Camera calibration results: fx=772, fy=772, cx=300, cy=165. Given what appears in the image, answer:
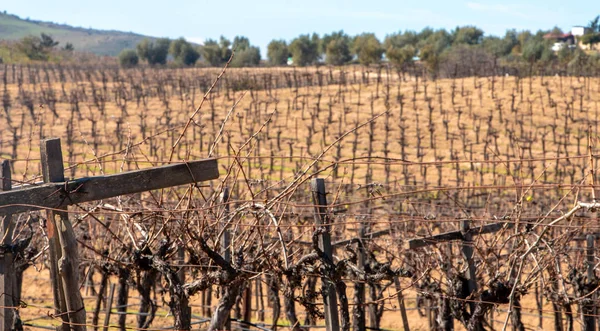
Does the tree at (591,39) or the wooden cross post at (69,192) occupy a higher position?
the tree at (591,39)

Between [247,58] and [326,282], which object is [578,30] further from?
[326,282]

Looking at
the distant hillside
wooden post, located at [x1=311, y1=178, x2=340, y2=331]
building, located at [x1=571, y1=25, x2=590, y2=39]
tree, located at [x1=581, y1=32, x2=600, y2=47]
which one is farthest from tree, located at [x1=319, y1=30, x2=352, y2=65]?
the distant hillside

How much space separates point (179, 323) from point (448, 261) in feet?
10.3

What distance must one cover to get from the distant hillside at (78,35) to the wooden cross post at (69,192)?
110 m

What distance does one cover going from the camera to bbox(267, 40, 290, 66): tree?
6181 cm

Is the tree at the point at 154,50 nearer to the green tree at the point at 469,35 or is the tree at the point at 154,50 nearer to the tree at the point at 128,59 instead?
the tree at the point at 128,59

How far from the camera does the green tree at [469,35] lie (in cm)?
7298

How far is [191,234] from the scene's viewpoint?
3932 millimetres

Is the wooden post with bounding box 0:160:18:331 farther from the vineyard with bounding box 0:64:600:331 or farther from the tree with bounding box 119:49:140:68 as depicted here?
the tree with bounding box 119:49:140:68

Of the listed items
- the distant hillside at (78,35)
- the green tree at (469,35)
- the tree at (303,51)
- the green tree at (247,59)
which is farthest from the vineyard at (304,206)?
the distant hillside at (78,35)

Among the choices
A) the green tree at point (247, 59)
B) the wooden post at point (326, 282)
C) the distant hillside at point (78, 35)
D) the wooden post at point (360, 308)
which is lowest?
the wooden post at point (360, 308)

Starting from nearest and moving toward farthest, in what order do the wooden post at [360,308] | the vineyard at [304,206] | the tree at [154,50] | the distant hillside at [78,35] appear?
the vineyard at [304,206], the wooden post at [360,308], the tree at [154,50], the distant hillside at [78,35]

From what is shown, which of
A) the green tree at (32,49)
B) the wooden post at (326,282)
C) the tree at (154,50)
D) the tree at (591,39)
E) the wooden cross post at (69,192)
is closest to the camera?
the wooden cross post at (69,192)

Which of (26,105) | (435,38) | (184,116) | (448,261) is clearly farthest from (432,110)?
(435,38)
